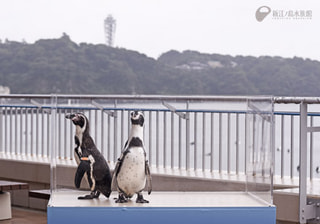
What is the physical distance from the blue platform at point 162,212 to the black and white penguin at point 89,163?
5 centimetres

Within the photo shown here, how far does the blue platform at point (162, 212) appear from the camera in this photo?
7.88 feet

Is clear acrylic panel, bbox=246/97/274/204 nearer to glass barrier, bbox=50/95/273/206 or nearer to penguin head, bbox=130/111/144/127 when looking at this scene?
glass barrier, bbox=50/95/273/206

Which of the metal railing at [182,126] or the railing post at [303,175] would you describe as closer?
the metal railing at [182,126]

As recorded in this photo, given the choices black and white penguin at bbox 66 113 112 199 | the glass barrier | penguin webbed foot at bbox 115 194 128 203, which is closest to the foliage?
the glass barrier

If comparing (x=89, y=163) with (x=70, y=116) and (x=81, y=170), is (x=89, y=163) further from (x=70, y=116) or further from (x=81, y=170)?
(x=70, y=116)

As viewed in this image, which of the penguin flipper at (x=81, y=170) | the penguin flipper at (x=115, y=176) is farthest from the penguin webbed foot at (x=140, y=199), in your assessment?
the penguin flipper at (x=81, y=170)

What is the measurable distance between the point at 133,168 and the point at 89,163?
0.63ft

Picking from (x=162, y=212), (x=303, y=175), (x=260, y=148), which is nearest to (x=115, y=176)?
(x=162, y=212)

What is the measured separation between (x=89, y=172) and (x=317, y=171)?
3.61 metres

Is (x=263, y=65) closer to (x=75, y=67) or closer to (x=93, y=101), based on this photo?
(x=75, y=67)

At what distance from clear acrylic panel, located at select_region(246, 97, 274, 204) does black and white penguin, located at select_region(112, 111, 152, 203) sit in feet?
1.54

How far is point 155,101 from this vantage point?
2.77 metres

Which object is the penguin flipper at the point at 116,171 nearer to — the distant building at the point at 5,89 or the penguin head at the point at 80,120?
the penguin head at the point at 80,120

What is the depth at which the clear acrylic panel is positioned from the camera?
2.59m
